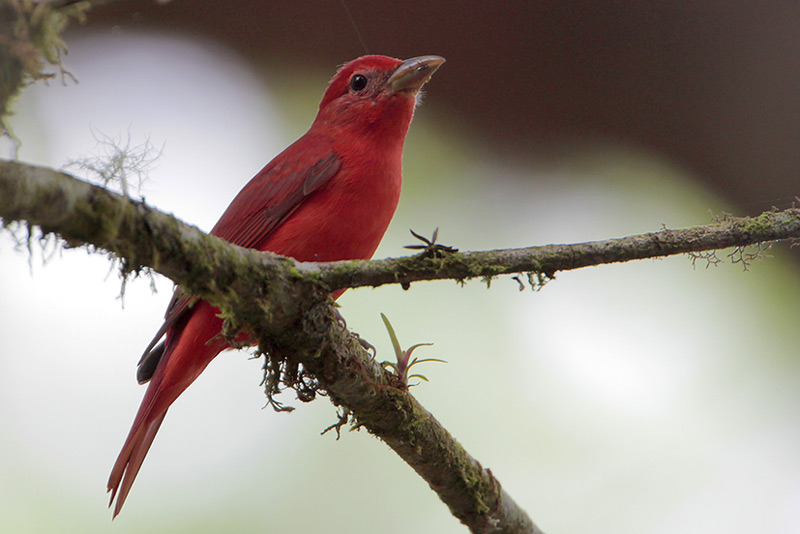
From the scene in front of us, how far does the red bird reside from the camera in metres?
2.40

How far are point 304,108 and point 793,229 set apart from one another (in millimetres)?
3416

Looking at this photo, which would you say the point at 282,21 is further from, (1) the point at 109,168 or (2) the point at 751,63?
(1) the point at 109,168

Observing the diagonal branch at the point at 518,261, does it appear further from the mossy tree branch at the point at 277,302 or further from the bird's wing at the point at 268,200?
the bird's wing at the point at 268,200

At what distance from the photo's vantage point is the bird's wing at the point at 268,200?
254cm

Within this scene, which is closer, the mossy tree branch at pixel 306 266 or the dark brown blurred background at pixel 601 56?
the mossy tree branch at pixel 306 266

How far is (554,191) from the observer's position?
475 centimetres

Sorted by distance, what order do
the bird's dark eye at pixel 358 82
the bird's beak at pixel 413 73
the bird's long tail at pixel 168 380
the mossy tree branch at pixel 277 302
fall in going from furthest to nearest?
the bird's dark eye at pixel 358 82 < the bird's beak at pixel 413 73 < the bird's long tail at pixel 168 380 < the mossy tree branch at pixel 277 302

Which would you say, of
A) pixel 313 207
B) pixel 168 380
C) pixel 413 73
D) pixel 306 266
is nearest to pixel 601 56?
pixel 413 73

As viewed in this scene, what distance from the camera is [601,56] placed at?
4062 mm

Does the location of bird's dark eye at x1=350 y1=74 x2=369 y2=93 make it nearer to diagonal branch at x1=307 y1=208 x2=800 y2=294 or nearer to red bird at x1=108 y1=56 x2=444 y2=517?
red bird at x1=108 y1=56 x2=444 y2=517

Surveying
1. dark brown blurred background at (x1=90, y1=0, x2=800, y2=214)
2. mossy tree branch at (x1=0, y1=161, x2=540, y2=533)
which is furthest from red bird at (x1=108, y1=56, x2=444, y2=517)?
dark brown blurred background at (x1=90, y1=0, x2=800, y2=214)

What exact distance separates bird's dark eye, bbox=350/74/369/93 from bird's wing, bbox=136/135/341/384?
316mm

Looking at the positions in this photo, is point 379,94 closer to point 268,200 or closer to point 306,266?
point 268,200

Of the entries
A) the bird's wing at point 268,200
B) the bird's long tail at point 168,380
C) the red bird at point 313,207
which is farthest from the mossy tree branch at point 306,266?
the bird's wing at point 268,200
